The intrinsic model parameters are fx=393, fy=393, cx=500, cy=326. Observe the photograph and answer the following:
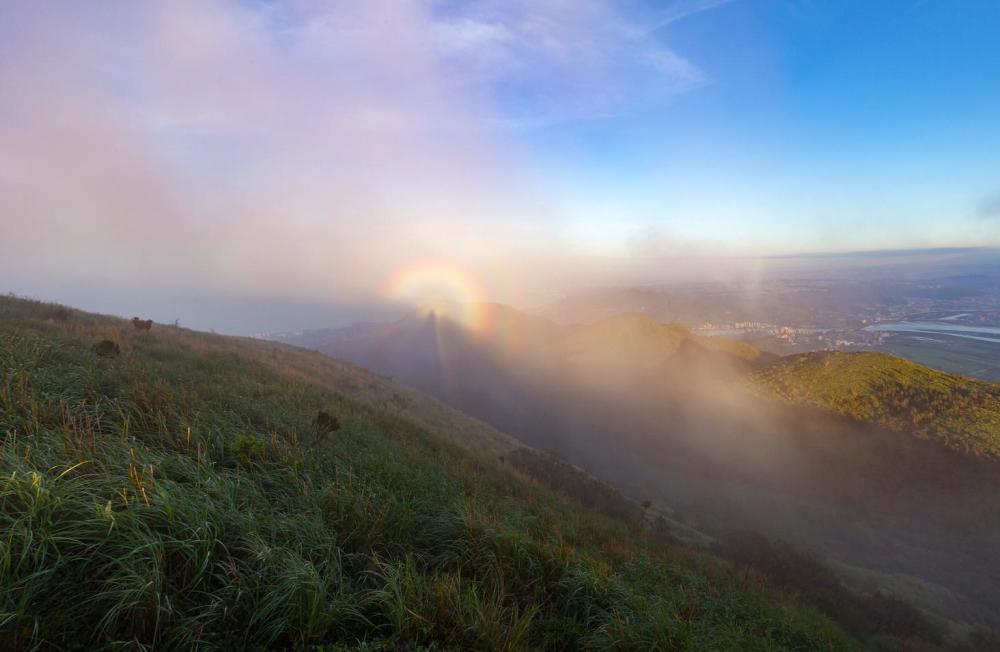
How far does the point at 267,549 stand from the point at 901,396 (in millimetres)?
40396

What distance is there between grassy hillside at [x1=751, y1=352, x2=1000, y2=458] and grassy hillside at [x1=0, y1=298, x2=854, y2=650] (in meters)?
28.1

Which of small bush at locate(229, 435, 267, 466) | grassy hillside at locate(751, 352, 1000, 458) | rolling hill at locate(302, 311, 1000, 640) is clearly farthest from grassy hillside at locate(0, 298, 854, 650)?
grassy hillside at locate(751, 352, 1000, 458)

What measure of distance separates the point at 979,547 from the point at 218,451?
98.2 ft

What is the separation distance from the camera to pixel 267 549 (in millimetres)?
3070

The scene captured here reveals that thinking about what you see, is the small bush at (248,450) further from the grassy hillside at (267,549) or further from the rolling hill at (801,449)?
the rolling hill at (801,449)

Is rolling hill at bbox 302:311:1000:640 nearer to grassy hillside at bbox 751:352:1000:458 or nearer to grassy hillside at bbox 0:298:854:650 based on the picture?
grassy hillside at bbox 751:352:1000:458

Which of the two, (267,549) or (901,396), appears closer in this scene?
(267,549)

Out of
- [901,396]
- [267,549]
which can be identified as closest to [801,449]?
[901,396]

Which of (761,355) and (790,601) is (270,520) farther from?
(761,355)

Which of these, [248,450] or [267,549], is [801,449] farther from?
[267,549]

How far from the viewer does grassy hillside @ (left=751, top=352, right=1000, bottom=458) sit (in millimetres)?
24609

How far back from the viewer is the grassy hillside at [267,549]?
8.16 feet

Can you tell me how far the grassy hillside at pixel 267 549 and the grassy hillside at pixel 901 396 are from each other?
2810 cm

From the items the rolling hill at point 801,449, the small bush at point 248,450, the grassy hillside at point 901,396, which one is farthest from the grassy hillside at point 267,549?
the grassy hillside at point 901,396
